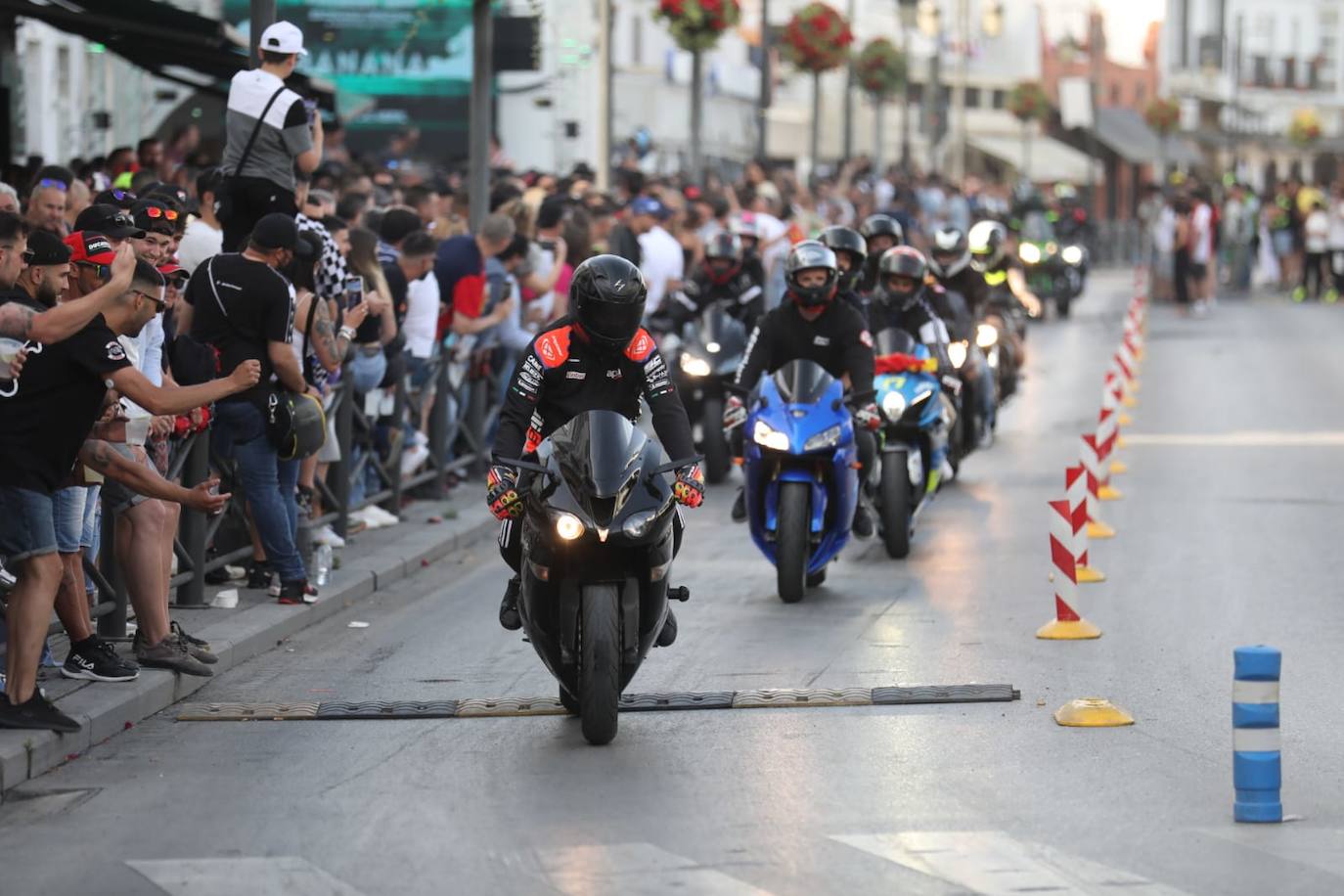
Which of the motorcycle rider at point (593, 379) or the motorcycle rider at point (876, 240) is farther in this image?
the motorcycle rider at point (876, 240)

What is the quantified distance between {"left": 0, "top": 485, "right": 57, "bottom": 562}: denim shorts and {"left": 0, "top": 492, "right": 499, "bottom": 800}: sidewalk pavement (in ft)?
1.94

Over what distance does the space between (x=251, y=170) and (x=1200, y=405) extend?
1310 cm

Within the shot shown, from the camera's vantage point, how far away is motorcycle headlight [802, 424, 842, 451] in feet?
39.9

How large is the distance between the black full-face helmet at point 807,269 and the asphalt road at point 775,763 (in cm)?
142

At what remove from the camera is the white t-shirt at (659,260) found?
2006 cm

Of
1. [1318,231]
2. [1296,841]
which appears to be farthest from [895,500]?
[1318,231]

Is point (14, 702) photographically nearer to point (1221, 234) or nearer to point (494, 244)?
point (494, 244)

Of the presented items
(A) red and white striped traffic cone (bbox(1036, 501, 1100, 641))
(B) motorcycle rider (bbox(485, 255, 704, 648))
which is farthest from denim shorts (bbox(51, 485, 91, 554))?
(A) red and white striped traffic cone (bbox(1036, 501, 1100, 641))

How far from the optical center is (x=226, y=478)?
1170 cm

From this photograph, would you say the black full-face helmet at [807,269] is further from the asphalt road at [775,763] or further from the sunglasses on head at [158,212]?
the sunglasses on head at [158,212]

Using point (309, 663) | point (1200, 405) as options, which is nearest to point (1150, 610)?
point (309, 663)

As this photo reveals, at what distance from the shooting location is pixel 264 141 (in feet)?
41.8

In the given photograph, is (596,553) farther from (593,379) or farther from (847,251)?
(847,251)

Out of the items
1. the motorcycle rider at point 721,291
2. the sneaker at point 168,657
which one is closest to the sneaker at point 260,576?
the sneaker at point 168,657
